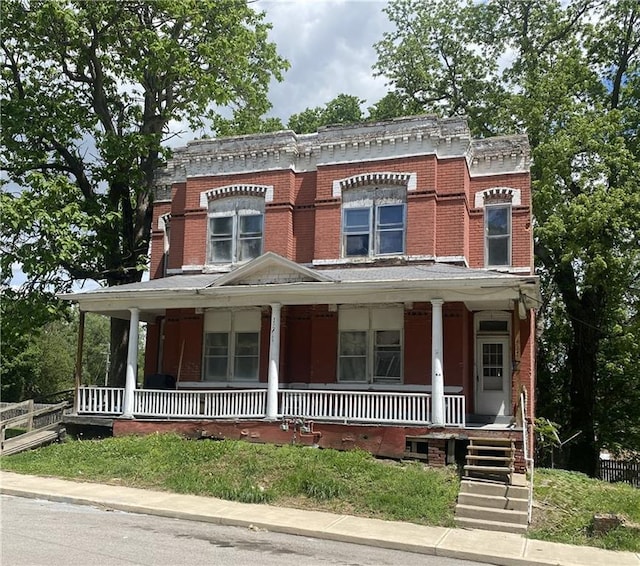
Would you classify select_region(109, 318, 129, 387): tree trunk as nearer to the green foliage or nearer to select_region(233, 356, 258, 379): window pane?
select_region(233, 356, 258, 379): window pane

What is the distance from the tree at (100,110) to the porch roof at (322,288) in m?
4.04

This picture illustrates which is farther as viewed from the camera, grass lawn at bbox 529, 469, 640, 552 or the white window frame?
the white window frame

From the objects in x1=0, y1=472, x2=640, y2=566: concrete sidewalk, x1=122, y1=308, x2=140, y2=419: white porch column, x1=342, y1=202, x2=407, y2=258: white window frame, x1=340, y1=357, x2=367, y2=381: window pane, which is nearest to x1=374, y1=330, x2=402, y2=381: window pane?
x1=340, y1=357, x2=367, y2=381: window pane

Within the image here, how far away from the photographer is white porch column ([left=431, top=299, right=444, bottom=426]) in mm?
14016

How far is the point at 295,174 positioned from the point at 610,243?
10503mm

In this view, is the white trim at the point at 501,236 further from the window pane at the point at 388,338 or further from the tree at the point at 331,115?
the tree at the point at 331,115

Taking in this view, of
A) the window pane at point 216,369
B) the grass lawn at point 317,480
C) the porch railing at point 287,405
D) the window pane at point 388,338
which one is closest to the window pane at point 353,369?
the window pane at point 388,338

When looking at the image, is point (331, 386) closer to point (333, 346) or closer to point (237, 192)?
point (333, 346)

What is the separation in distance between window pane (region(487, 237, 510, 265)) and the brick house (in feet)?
0.17

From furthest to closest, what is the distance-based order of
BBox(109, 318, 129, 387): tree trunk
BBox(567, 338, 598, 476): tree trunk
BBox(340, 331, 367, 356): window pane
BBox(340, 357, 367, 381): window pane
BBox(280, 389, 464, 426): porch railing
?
BBox(567, 338, 598, 476): tree trunk, BBox(109, 318, 129, 387): tree trunk, BBox(340, 331, 367, 356): window pane, BBox(340, 357, 367, 381): window pane, BBox(280, 389, 464, 426): porch railing

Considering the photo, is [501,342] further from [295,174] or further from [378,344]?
[295,174]

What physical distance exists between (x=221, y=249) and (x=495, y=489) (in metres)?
10.6

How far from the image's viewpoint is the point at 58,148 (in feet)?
74.6

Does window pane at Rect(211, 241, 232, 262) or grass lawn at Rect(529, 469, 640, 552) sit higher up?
window pane at Rect(211, 241, 232, 262)
